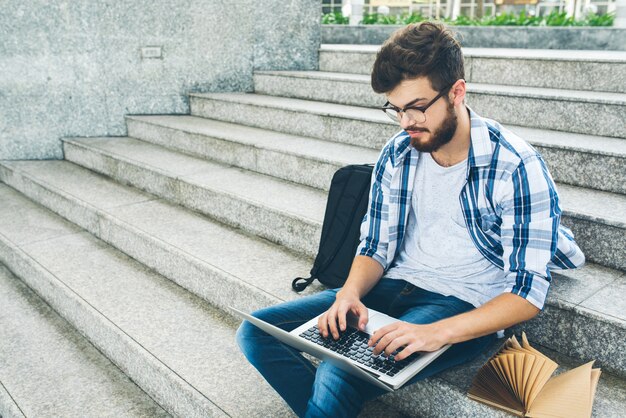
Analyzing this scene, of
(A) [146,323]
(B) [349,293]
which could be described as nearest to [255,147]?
(A) [146,323]

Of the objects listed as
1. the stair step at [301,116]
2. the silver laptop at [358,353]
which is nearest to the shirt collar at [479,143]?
the silver laptop at [358,353]

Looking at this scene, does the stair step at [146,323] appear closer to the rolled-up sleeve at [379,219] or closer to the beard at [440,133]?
the rolled-up sleeve at [379,219]

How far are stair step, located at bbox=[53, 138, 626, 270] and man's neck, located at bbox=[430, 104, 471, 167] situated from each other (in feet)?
2.64

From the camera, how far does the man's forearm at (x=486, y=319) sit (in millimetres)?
1672

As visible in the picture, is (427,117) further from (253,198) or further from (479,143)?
(253,198)

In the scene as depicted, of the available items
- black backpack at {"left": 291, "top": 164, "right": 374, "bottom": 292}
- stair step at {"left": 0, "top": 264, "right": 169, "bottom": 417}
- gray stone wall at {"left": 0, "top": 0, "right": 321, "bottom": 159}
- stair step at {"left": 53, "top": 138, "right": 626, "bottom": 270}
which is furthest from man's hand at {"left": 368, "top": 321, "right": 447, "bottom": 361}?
gray stone wall at {"left": 0, "top": 0, "right": 321, "bottom": 159}

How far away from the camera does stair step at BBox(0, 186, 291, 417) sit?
2.31 m

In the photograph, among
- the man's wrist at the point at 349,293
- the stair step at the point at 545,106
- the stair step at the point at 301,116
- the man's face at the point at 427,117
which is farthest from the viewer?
the stair step at the point at 301,116

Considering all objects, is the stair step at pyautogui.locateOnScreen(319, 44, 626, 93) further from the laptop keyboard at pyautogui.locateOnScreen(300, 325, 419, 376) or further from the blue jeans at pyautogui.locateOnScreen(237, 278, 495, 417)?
the laptop keyboard at pyautogui.locateOnScreen(300, 325, 419, 376)

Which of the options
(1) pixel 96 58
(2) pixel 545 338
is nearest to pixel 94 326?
(2) pixel 545 338

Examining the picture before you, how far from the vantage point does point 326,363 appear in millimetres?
1752

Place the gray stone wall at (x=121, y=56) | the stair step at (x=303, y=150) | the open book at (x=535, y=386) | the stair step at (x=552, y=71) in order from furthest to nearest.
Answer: the gray stone wall at (x=121, y=56)
the stair step at (x=552, y=71)
the stair step at (x=303, y=150)
the open book at (x=535, y=386)

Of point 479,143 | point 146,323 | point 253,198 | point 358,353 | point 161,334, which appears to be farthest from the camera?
point 253,198

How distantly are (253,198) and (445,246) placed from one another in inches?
66.5
